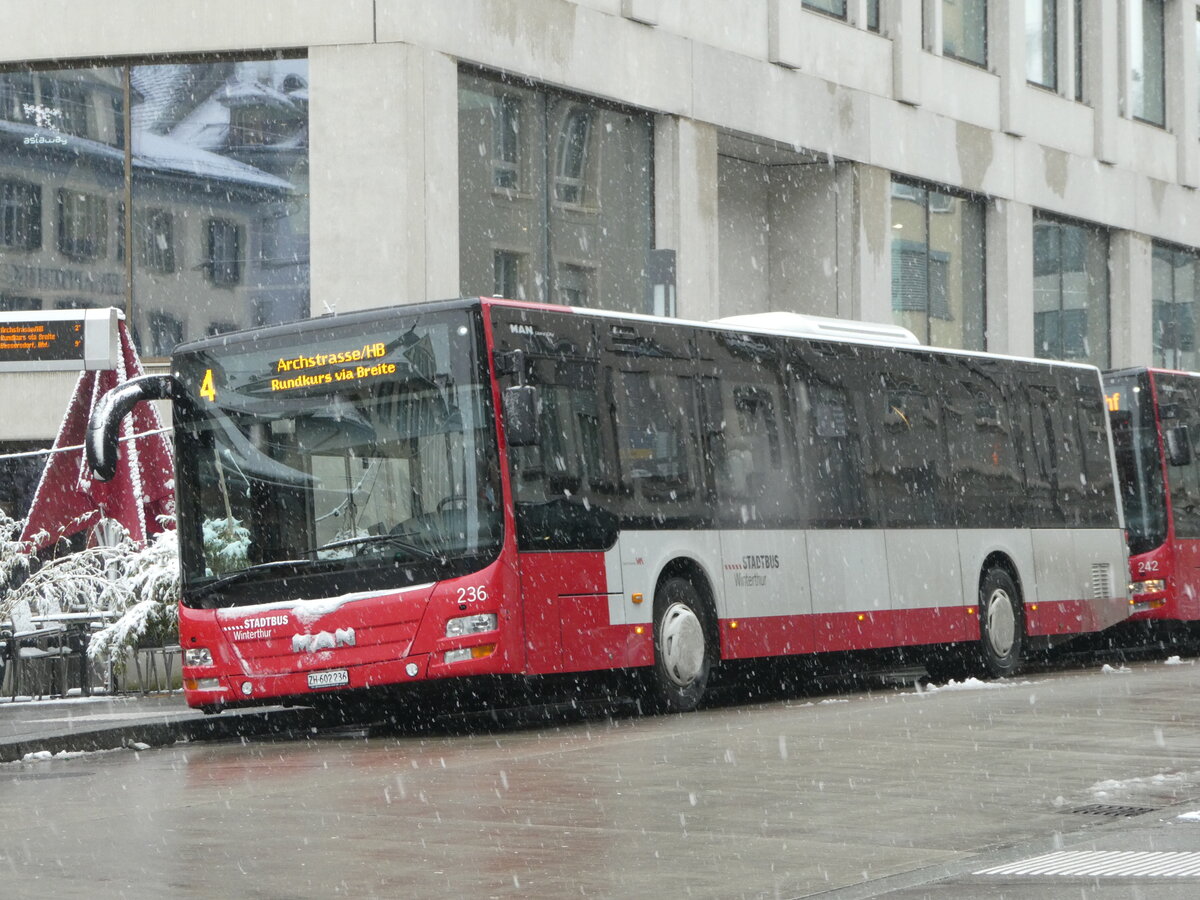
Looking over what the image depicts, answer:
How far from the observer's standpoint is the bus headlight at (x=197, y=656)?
14898 mm

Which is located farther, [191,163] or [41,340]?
[191,163]

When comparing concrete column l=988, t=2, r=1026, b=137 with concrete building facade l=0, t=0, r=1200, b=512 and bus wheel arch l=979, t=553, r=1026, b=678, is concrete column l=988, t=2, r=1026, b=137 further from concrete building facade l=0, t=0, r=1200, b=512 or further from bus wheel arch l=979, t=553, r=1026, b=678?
bus wheel arch l=979, t=553, r=1026, b=678

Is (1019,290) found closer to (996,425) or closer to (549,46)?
(549,46)

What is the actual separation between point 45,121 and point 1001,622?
41.8ft

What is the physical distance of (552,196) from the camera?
1022 inches

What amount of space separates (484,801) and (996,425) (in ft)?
38.1

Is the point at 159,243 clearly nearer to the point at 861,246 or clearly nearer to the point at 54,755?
the point at 861,246

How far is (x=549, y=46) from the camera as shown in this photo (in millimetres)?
25734

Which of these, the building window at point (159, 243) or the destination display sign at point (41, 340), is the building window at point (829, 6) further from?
the destination display sign at point (41, 340)

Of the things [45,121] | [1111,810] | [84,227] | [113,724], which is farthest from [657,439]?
[45,121]

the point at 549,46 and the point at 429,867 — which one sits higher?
the point at 549,46

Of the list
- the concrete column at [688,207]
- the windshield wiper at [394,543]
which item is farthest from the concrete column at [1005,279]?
the windshield wiper at [394,543]

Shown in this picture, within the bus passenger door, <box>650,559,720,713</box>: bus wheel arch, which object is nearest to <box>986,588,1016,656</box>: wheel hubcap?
<box>650,559,720,713</box>: bus wheel arch

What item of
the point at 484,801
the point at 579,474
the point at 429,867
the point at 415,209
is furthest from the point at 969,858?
the point at 415,209
